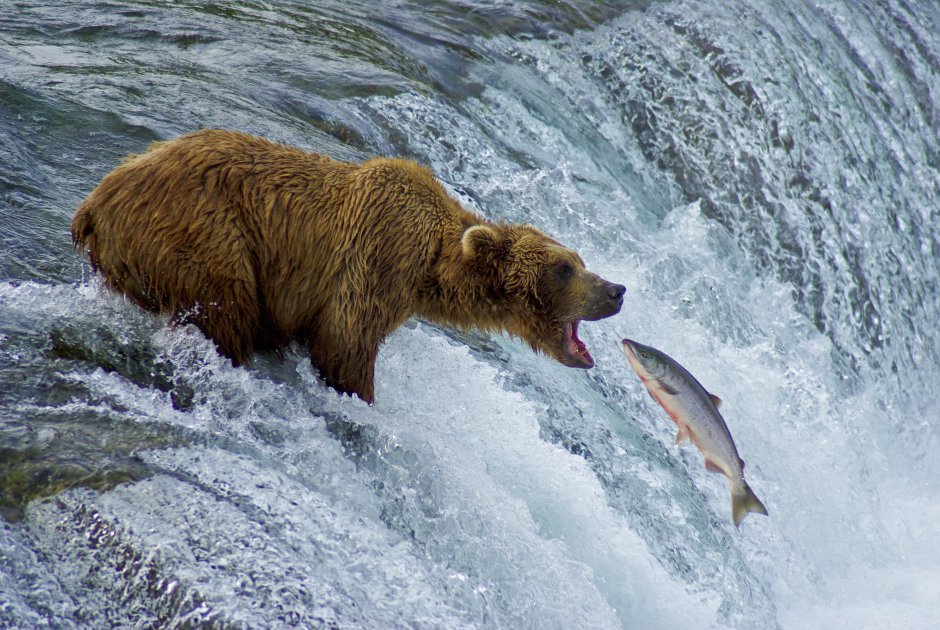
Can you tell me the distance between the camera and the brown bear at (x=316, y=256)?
12.8ft

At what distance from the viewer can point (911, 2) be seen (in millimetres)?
10938

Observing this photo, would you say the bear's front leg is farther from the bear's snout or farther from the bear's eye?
the bear's snout

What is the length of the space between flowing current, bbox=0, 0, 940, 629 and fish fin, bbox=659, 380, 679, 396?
2.22 feet

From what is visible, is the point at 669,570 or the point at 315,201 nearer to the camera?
the point at 315,201

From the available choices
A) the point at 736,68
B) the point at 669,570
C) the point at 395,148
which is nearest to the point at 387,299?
the point at 669,570

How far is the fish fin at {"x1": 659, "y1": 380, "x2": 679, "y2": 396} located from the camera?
14.6 ft

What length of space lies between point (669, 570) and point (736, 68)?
5.45 meters

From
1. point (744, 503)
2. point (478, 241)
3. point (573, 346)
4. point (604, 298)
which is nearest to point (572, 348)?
point (573, 346)

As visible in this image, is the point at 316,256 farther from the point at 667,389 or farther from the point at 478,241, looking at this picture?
the point at 667,389

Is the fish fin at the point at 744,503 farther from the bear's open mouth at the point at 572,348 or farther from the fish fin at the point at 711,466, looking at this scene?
the bear's open mouth at the point at 572,348

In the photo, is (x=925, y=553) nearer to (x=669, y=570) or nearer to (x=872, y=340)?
(x=872, y=340)

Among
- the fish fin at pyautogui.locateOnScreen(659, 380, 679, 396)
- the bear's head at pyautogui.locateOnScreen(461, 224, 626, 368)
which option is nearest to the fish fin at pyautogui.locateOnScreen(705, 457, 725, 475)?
the fish fin at pyautogui.locateOnScreen(659, 380, 679, 396)

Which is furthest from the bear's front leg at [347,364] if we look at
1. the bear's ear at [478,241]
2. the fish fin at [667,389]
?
the fish fin at [667,389]

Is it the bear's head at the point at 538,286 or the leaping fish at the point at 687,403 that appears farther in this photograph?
the bear's head at the point at 538,286
